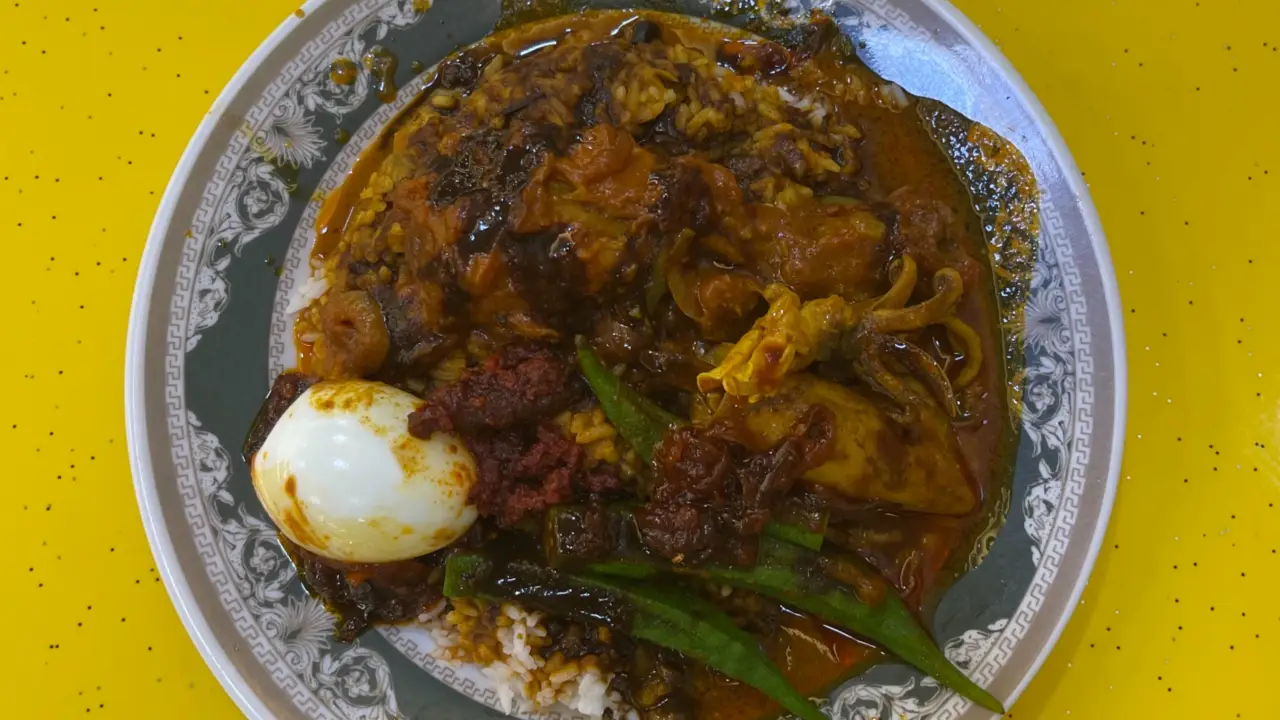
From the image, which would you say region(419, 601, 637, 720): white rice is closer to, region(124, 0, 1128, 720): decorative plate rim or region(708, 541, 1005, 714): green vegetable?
region(708, 541, 1005, 714): green vegetable

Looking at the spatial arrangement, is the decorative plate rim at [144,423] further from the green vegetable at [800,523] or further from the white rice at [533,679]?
the green vegetable at [800,523]

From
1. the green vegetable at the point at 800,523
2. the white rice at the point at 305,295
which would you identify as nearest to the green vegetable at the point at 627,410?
the green vegetable at the point at 800,523

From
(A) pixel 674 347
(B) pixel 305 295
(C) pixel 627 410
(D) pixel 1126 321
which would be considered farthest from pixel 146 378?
(D) pixel 1126 321

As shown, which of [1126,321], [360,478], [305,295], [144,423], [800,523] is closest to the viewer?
[360,478]

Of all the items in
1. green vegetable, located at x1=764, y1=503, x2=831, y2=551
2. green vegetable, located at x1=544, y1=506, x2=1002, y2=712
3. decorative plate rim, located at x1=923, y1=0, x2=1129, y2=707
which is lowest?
green vegetable, located at x1=544, y1=506, x2=1002, y2=712

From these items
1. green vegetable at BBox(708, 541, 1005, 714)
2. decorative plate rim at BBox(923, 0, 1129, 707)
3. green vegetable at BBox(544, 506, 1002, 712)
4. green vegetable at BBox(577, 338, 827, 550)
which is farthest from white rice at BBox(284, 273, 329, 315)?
decorative plate rim at BBox(923, 0, 1129, 707)

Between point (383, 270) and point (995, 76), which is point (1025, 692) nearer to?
point (995, 76)

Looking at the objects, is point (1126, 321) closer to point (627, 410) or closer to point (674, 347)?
point (674, 347)
